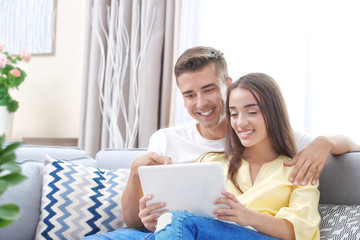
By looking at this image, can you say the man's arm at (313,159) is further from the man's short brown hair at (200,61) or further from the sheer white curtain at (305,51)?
the sheer white curtain at (305,51)

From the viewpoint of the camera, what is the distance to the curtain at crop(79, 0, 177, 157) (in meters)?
2.83

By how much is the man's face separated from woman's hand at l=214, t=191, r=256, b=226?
1.85ft

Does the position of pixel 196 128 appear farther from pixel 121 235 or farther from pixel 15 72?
pixel 15 72

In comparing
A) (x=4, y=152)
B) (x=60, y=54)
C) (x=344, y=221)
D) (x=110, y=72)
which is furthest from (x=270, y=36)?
(x=4, y=152)

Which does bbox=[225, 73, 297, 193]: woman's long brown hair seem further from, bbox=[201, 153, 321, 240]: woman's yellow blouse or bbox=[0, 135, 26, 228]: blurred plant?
bbox=[0, 135, 26, 228]: blurred plant

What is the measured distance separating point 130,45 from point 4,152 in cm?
253

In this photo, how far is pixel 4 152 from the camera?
20.9 inches

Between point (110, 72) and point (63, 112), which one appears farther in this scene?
point (63, 112)

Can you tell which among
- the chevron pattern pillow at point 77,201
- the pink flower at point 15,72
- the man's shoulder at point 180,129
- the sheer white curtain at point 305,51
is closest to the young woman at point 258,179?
the man's shoulder at point 180,129

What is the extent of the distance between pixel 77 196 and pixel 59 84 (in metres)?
1.71

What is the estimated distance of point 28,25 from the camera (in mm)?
3447

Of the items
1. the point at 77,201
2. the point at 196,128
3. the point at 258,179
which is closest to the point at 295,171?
the point at 258,179

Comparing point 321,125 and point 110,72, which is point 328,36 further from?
point 110,72

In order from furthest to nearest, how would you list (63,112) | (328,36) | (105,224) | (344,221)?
(63,112), (328,36), (105,224), (344,221)
